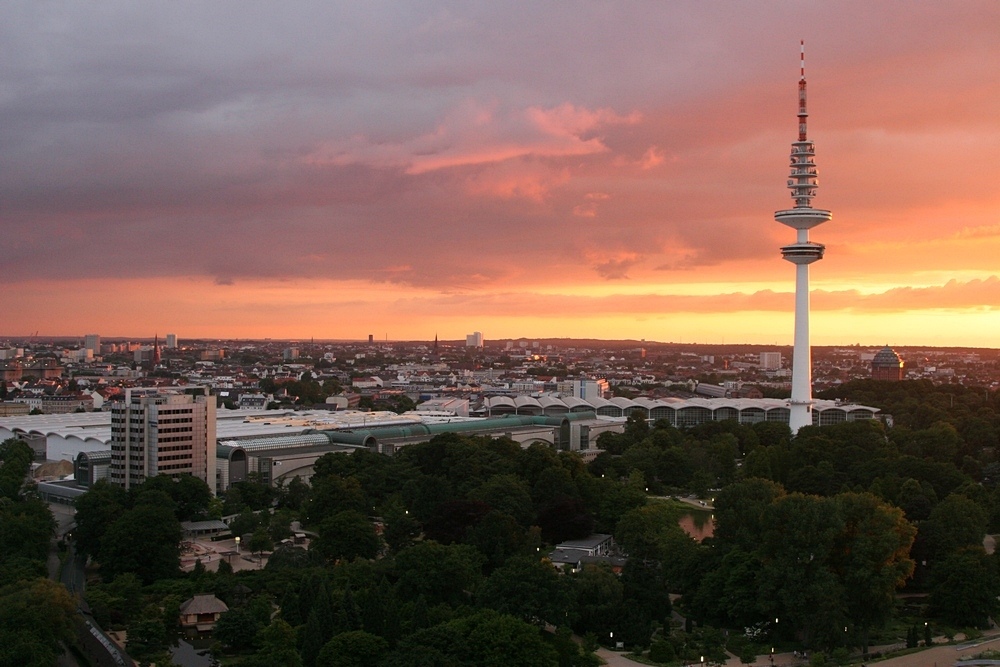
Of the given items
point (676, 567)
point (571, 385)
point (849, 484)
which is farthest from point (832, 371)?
point (676, 567)

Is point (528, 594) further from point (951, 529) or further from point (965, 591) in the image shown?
point (951, 529)

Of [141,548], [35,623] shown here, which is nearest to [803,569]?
[35,623]

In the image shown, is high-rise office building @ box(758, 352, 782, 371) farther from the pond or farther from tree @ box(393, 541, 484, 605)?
tree @ box(393, 541, 484, 605)

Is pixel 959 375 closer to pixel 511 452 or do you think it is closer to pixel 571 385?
pixel 571 385

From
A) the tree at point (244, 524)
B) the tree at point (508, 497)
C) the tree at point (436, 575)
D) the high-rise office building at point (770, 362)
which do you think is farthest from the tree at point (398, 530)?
the high-rise office building at point (770, 362)

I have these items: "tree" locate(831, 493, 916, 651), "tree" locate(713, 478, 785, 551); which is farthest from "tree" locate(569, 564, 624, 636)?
"tree" locate(831, 493, 916, 651)
